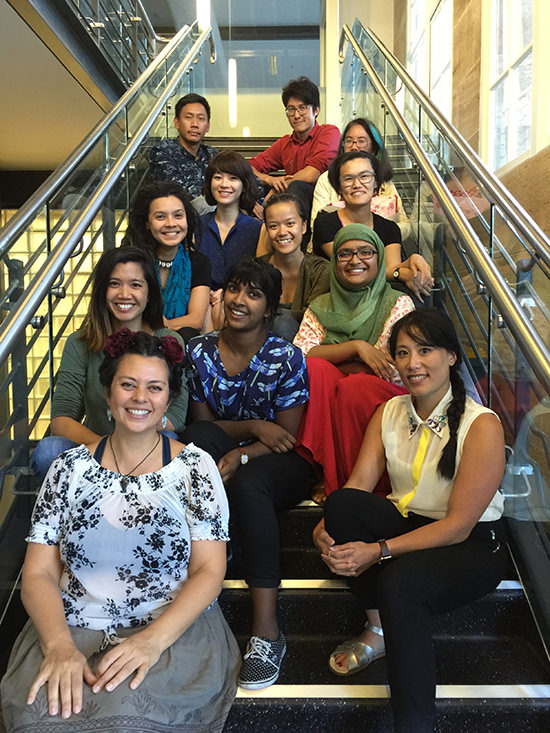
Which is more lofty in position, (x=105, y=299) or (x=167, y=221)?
(x=167, y=221)

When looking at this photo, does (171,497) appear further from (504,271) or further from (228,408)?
(504,271)

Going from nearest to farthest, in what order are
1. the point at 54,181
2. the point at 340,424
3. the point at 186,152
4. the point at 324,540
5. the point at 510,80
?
the point at 324,540 < the point at 340,424 < the point at 54,181 < the point at 186,152 < the point at 510,80

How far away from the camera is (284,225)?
302 centimetres

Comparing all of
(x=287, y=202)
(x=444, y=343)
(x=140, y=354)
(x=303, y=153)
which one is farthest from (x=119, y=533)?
(x=303, y=153)

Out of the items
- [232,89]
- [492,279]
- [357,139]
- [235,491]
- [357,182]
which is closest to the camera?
[235,491]

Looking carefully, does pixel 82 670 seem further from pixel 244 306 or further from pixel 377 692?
pixel 244 306

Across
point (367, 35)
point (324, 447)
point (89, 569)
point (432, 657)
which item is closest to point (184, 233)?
point (324, 447)

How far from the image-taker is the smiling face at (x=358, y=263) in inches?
102

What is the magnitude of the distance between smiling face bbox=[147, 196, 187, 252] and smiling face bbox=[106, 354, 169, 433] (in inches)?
54.9

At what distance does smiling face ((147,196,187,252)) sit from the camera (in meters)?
2.98

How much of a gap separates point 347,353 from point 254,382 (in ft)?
1.36

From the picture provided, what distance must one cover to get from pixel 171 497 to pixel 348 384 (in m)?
0.80

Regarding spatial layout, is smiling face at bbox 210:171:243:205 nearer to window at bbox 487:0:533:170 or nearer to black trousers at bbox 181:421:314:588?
black trousers at bbox 181:421:314:588

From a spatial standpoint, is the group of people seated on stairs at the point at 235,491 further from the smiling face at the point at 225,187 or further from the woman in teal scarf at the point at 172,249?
the smiling face at the point at 225,187
